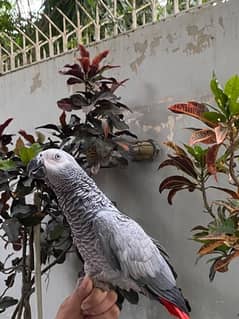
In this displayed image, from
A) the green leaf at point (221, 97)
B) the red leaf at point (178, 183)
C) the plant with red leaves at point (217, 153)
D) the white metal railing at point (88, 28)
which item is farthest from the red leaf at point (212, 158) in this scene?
the white metal railing at point (88, 28)

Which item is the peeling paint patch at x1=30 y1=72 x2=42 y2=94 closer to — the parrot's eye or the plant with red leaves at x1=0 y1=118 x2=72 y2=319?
the plant with red leaves at x1=0 y1=118 x2=72 y2=319

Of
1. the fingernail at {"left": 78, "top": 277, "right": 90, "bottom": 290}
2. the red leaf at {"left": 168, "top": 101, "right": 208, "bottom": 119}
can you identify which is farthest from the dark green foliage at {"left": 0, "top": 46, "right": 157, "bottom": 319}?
the fingernail at {"left": 78, "top": 277, "right": 90, "bottom": 290}

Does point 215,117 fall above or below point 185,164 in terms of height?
above

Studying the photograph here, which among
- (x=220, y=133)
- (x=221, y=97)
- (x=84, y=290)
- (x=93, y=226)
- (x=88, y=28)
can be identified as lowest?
(x=84, y=290)

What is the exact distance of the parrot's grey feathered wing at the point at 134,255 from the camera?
1421mm

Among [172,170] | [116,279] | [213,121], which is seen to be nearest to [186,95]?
[172,170]

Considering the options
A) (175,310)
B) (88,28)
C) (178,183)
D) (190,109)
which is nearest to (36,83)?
(88,28)

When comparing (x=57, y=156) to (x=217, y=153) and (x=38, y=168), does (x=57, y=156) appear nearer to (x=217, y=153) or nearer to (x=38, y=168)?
(x=38, y=168)

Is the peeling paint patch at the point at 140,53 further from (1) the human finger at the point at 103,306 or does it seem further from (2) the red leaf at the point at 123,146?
(1) the human finger at the point at 103,306

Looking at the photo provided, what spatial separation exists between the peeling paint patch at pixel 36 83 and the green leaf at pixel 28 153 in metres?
0.85

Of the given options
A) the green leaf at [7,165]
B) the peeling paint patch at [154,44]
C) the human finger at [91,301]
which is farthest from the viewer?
the peeling paint patch at [154,44]

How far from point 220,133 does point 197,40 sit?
675 millimetres

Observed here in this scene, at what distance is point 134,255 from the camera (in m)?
1.48

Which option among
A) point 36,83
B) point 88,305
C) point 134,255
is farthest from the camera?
point 36,83
